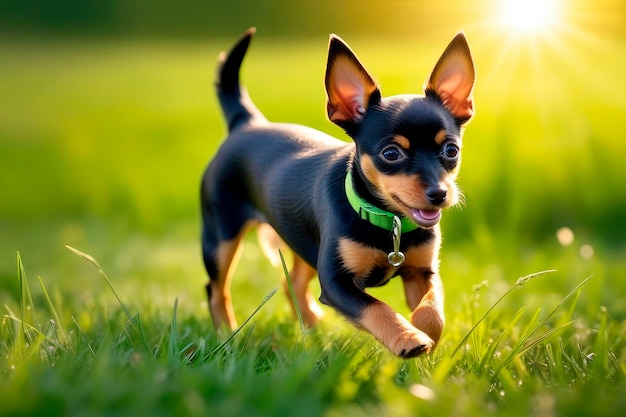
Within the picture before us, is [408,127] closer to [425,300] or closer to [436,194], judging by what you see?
Result: [436,194]

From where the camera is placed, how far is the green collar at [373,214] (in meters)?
3.47

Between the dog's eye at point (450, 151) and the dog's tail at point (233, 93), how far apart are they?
5.50ft

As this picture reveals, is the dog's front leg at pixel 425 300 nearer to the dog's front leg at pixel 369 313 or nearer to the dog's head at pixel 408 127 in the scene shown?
the dog's front leg at pixel 369 313

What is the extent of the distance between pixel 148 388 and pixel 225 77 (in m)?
2.78

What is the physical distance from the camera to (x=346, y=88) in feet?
12.0

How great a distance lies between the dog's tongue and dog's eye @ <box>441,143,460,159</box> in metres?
0.27

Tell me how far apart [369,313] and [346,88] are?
1.01 meters

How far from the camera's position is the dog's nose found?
3211mm

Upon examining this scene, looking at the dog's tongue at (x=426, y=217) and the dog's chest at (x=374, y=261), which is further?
the dog's chest at (x=374, y=261)

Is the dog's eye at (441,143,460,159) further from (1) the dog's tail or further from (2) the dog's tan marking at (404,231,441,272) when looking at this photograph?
(1) the dog's tail

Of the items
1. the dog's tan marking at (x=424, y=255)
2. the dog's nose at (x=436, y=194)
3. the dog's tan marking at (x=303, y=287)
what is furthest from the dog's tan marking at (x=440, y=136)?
the dog's tan marking at (x=303, y=287)

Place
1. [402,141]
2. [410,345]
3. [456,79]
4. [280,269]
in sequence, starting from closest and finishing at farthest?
[410,345] < [402,141] < [456,79] < [280,269]

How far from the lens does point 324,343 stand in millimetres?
3820

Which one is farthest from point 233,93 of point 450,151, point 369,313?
point 369,313
